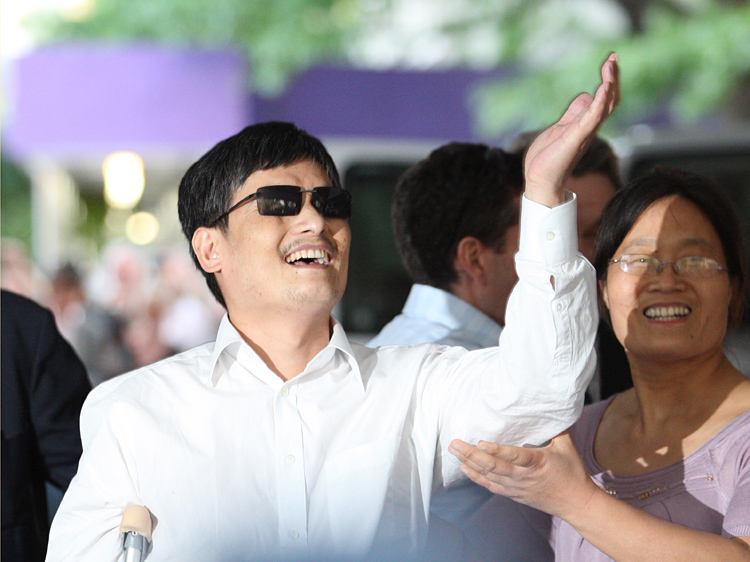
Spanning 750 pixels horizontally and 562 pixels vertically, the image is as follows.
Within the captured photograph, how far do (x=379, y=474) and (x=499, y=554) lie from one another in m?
0.52

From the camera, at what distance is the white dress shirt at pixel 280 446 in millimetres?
1984

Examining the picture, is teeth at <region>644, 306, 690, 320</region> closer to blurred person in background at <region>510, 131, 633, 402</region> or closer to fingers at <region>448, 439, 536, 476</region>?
fingers at <region>448, 439, 536, 476</region>

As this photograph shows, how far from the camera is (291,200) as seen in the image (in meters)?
2.16

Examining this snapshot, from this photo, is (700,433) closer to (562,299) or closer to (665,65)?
(562,299)

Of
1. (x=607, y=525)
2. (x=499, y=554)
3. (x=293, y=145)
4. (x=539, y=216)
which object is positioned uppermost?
(x=293, y=145)

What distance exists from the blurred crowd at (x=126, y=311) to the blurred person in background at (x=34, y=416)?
505 centimetres

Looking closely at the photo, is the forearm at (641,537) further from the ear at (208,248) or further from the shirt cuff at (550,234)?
the ear at (208,248)

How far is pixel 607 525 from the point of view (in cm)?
188

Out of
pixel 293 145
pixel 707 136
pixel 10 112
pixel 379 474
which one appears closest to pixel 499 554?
pixel 379 474

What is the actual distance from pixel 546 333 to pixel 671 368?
674mm

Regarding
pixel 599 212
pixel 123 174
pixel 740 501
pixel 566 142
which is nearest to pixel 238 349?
pixel 566 142

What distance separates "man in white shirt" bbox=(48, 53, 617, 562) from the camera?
74.0 inches

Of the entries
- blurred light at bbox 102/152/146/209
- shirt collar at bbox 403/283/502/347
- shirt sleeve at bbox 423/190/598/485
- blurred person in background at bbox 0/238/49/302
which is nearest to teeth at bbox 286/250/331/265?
shirt sleeve at bbox 423/190/598/485

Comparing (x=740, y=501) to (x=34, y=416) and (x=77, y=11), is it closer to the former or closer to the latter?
(x=34, y=416)
